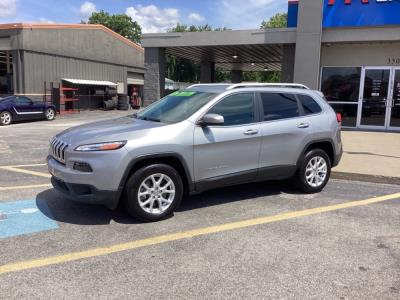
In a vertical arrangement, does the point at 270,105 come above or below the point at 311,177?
above

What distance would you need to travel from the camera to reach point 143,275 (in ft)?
11.9

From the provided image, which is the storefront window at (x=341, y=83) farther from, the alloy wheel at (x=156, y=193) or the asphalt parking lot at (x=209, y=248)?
the alloy wheel at (x=156, y=193)

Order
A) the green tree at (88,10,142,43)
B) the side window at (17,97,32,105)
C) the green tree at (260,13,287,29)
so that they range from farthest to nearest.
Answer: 1. the green tree at (88,10,142,43)
2. the green tree at (260,13,287,29)
3. the side window at (17,97,32,105)

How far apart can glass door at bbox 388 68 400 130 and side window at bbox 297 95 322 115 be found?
9586 mm

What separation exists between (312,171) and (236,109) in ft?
5.83

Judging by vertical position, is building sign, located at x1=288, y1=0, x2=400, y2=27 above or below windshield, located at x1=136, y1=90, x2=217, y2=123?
above

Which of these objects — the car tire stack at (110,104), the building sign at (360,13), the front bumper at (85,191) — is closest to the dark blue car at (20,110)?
the car tire stack at (110,104)

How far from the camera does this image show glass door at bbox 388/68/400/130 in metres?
14.6

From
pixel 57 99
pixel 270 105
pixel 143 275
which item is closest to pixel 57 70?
pixel 57 99

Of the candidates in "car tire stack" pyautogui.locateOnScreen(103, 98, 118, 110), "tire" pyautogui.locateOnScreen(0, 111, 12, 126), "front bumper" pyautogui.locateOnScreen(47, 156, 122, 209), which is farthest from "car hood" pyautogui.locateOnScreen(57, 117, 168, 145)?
"car tire stack" pyautogui.locateOnScreen(103, 98, 118, 110)

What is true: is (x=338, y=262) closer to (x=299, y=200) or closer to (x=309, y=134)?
(x=299, y=200)

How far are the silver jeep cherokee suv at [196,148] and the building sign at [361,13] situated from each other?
28.8 feet

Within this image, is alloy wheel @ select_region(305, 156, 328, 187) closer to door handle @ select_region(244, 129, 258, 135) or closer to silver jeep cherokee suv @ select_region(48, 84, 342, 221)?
silver jeep cherokee suv @ select_region(48, 84, 342, 221)

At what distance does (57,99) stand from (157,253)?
24594mm
